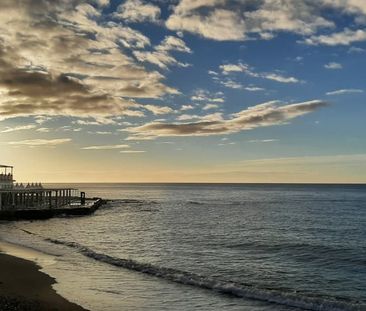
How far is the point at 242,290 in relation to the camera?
19.0 m

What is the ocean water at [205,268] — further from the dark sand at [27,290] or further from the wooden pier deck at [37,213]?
the wooden pier deck at [37,213]

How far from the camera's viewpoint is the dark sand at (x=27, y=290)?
1434cm

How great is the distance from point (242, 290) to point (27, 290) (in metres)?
8.46

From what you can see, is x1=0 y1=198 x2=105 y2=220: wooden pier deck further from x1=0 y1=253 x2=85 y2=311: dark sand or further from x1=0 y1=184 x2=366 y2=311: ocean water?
x1=0 y1=253 x2=85 y2=311: dark sand

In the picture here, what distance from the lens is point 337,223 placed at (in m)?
56.3

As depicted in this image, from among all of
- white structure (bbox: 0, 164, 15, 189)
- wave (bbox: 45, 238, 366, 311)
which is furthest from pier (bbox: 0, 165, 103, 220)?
wave (bbox: 45, 238, 366, 311)

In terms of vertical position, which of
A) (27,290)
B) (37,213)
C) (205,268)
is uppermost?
(27,290)

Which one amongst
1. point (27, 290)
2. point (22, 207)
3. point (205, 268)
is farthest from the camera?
point (22, 207)

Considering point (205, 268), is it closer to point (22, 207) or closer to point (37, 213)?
point (37, 213)

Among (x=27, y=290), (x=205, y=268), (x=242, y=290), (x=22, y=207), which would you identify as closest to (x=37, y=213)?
(x=22, y=207)

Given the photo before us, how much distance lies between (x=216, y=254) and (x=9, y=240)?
15.5m

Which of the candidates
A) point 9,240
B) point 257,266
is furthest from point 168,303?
point 9,240

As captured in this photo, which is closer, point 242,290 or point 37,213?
point 242,290

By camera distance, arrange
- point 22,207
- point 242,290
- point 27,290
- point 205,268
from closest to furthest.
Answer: point 27,290 → point 242,290 → point 205,268 → point 22,207
